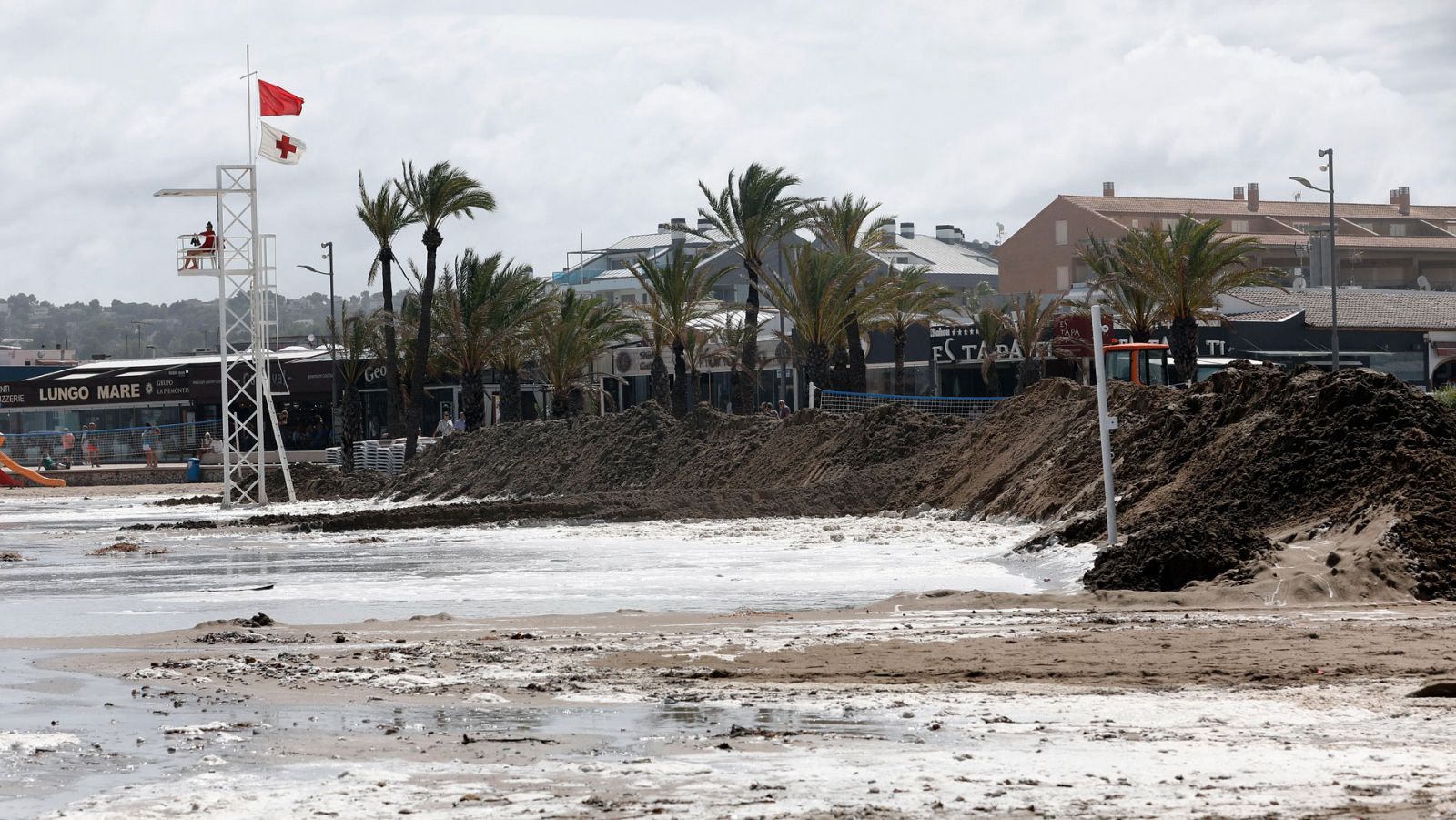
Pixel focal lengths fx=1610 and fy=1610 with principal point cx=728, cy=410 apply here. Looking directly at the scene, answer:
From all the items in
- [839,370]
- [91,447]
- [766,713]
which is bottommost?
[766,713]

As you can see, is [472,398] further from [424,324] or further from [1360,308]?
[1360,308]

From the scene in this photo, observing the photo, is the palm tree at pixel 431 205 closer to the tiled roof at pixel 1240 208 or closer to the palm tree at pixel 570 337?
the palm tree at pixel 570 337

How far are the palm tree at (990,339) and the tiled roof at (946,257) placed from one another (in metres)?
45.6

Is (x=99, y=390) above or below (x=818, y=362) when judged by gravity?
above

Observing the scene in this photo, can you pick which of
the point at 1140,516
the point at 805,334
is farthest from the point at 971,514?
the point at 805,334

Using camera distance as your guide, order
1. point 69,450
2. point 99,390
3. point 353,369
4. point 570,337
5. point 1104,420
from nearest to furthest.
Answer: point 1104,420 → point 570,337 → point 353,369 → point 69,450 → point 99,390

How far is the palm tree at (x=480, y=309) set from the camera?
49.6m

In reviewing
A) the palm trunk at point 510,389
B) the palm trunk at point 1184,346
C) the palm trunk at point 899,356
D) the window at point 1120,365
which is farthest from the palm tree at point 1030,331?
the palm trunk at point 510,389

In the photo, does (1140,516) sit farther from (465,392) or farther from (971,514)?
(465,392)

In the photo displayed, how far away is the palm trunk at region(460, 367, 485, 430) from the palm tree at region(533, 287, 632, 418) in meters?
2.21

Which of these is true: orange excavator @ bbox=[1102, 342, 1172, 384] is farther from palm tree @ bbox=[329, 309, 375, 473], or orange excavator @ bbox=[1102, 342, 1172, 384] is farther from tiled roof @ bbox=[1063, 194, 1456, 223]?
tiled roof @ bbox=[1063, 194, 1456, 223]

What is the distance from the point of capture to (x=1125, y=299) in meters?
46.9

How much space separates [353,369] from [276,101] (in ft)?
72.6

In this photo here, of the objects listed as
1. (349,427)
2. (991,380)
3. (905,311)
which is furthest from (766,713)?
(991,380)
